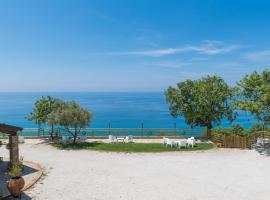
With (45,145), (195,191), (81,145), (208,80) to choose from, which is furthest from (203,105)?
(195,191)

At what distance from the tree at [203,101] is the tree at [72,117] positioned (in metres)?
10.1

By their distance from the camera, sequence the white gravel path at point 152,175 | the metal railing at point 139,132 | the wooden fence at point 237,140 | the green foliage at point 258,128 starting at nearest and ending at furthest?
1. the white gravel path at point 152,175
2. the wooden fence at point 237,140
3. the green foliage at point 258,128
4. the metal railing at point 139,132

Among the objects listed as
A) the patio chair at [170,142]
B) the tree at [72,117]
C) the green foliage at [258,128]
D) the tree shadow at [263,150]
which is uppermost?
the tree at [72,117]

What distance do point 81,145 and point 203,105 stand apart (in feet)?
42.7

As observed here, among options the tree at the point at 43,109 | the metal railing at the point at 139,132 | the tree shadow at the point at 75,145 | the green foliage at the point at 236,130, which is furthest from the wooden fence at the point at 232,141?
the tree at the point at 43,109

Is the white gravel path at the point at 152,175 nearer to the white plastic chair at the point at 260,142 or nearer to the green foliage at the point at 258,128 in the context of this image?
the white plastic chair at the point at 260,142

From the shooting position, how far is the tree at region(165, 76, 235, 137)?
3441 cm

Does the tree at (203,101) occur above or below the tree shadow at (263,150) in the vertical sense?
above

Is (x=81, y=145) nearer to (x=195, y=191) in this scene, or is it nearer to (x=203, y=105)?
(x=203, y=105)

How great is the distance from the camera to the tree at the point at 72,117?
98.4 feet

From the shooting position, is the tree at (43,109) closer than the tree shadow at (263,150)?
No

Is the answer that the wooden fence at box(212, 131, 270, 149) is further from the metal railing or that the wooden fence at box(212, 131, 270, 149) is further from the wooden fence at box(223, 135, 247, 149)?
the metal railing

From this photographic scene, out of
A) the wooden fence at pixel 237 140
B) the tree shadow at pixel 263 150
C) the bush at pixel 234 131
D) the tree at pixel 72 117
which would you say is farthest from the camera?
the bush at pixel 234 131

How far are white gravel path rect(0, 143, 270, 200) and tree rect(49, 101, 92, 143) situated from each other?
121 inches
